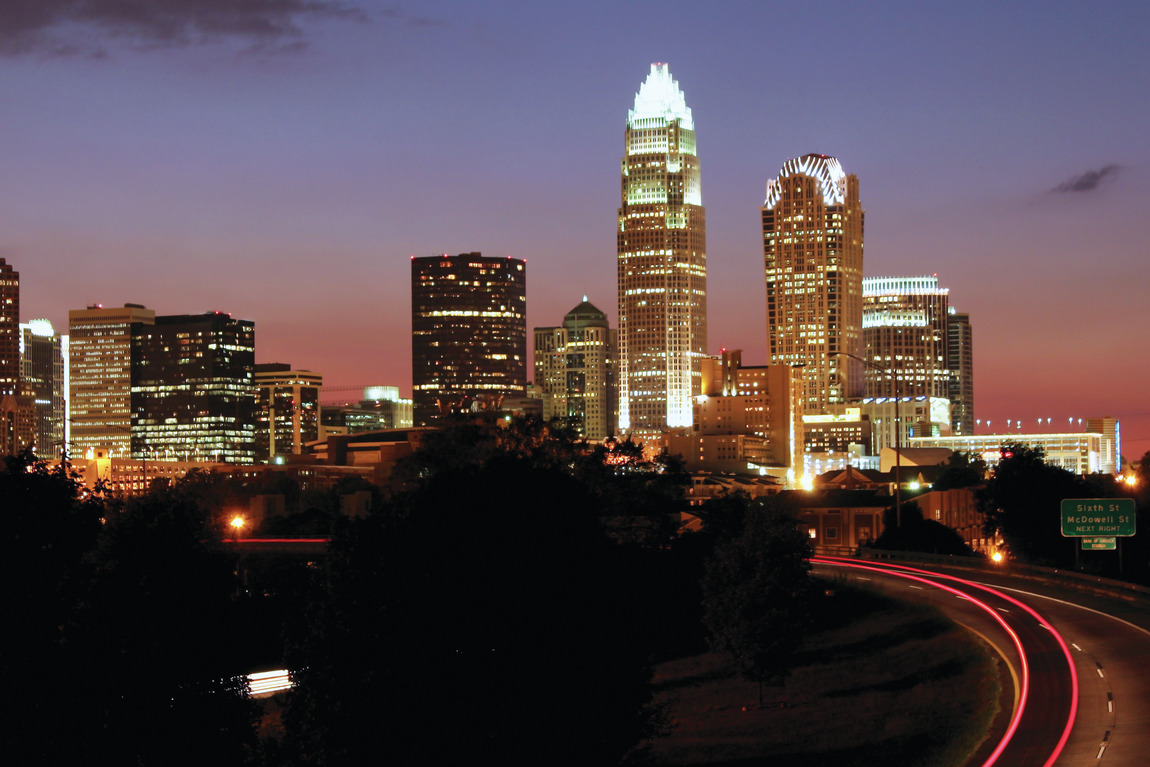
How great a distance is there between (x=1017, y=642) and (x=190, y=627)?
1423 inches

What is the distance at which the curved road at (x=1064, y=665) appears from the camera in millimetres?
43656

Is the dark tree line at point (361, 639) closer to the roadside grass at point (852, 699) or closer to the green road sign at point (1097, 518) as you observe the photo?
the roadside grass at point (852, 699)

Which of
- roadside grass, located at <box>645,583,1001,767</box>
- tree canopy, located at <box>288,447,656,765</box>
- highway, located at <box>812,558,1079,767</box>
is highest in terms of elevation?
tree canopy, located at <box>288,447,656,765</box>

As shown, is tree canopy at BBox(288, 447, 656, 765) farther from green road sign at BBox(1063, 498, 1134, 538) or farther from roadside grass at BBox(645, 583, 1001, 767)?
green road sign at BBox(1063, 498, 1134, 538)

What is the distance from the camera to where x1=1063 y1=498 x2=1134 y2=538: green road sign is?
80562 millimetres

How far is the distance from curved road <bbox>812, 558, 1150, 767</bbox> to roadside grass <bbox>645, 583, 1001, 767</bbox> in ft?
4.92

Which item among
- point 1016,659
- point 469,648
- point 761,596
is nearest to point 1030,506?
point 761,596

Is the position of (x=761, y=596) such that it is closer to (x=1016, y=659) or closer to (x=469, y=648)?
(x=1016, y=659)

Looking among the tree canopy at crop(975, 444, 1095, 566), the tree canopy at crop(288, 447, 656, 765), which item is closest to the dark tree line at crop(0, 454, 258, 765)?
the tree canopy at crop(288, 447, 656, 765)

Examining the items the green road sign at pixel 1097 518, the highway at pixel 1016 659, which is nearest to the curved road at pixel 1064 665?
the highway at pixel 1016 659

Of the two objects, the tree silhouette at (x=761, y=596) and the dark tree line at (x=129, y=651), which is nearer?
the dark tree line at (x=129, y=651)

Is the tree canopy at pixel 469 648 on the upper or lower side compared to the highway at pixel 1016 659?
upper

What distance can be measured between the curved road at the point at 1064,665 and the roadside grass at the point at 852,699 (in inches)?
59.0

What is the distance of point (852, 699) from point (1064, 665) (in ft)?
35.3
